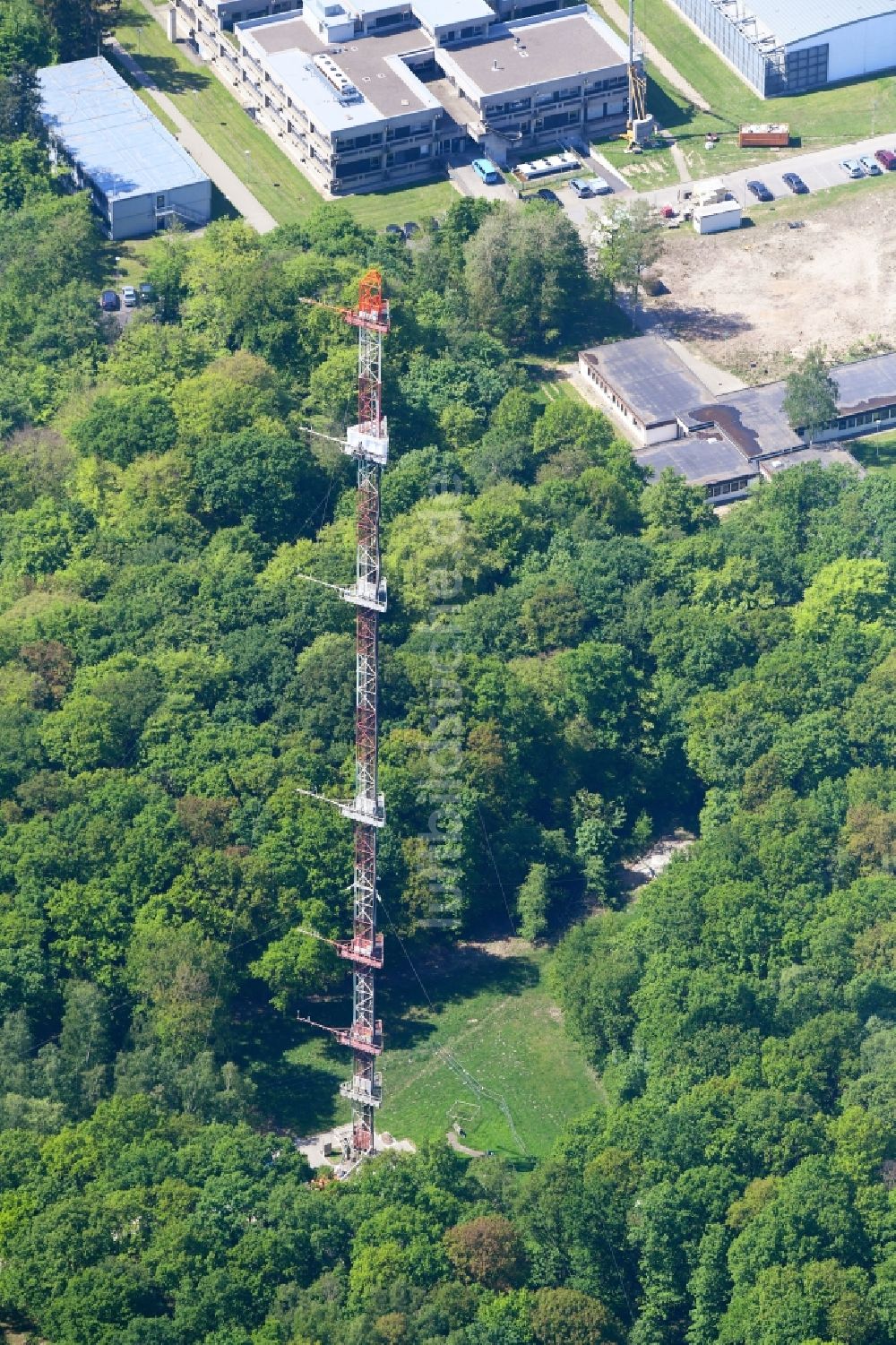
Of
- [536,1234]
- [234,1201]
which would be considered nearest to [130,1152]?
[234,1201]

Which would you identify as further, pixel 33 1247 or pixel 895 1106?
pixel 895 1106

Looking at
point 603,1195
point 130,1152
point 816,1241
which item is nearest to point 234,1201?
point 130,1152

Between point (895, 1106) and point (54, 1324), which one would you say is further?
point (895, 1106)

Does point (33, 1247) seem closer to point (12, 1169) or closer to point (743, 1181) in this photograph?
point (12, 1169)

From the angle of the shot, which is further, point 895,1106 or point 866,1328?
point 895,1106

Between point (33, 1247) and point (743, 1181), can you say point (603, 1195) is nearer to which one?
point (743, 1181)

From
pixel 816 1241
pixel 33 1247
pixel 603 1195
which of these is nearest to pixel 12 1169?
pixel 33 1247

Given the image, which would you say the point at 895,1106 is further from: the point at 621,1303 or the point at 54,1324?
the point at 54,1324
